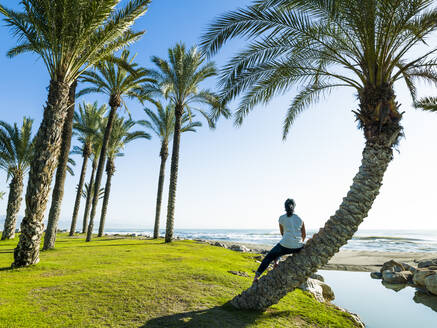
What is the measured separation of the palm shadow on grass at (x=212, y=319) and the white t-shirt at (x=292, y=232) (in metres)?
1.22

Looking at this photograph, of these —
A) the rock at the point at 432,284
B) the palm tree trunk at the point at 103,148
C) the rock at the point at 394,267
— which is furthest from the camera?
the palm tree trunk at the point at 103,148

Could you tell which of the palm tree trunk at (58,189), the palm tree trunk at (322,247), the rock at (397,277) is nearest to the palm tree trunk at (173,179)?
the palm tree trunk at (58,189)

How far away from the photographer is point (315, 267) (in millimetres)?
4340

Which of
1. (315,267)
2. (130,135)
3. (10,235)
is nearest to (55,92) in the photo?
(315,267)

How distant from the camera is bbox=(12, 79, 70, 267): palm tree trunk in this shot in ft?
22.5

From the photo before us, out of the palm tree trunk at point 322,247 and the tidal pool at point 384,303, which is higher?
the palm tree trunk at point 322,247

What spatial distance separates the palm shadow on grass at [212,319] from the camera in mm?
3754

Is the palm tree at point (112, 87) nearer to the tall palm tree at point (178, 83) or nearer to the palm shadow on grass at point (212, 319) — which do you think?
the tall palm tree at point (178, 83)

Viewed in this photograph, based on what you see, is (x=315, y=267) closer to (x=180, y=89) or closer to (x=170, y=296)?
(x=170, y=296)

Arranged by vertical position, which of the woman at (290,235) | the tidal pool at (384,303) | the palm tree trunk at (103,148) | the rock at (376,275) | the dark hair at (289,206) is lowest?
the rock at (376,275)

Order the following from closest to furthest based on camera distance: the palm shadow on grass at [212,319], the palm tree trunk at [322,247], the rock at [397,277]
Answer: the palm shadow on grass at [212,319] → the palm tree trunk at [322,247] → the rock at [397,277]

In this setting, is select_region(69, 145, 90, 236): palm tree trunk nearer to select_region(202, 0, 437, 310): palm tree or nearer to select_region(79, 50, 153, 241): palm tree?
select_region(79, 50, 153, 241): palm tree

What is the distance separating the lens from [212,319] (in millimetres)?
3992

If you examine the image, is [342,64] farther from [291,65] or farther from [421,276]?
[421,276]
